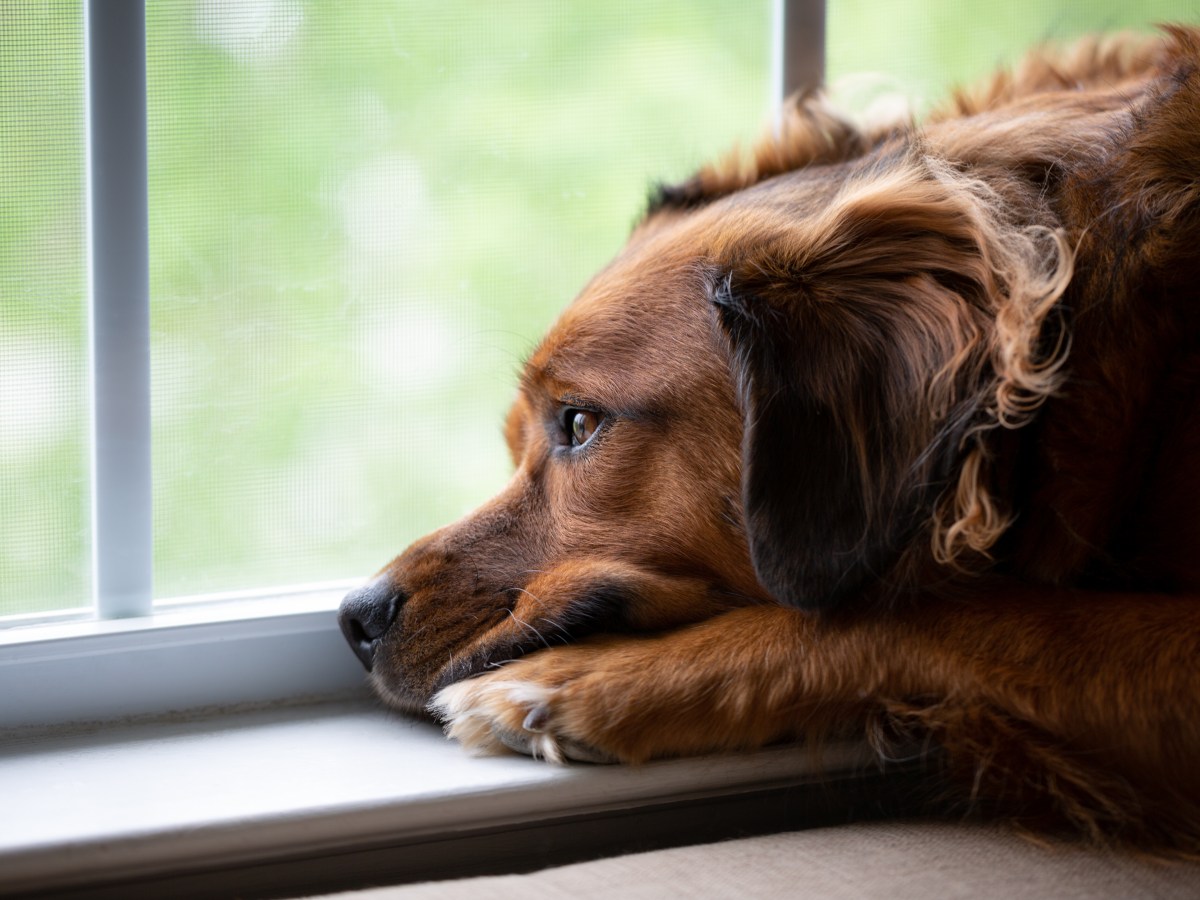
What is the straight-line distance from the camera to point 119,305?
1.48 metres

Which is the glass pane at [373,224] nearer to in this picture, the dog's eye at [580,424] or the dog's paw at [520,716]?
the dog's eye at [580,424]

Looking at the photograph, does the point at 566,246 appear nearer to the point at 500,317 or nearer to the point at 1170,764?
the point at 500,317

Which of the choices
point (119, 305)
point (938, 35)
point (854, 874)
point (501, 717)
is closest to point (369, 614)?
point (501, 717)

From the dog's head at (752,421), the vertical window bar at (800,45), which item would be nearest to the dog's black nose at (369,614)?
Answer: the dog's head at (752,421)

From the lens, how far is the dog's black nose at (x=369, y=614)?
59.1 inches

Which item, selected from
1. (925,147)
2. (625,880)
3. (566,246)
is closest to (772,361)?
(925,147)

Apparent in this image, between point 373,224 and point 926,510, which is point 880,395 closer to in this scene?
point 926,510

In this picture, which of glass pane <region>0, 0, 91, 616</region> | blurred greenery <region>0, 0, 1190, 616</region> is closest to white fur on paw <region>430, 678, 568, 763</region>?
blurred greenery <region>0, 0, 1190, 616</region>

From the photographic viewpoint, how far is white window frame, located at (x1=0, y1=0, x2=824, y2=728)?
4.72ft

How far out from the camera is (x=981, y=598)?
1.30 m

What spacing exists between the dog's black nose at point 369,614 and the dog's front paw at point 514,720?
162 mm

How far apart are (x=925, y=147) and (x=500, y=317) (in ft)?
2.36

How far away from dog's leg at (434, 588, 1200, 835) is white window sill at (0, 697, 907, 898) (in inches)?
1.8

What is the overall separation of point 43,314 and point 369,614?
0.57 m
